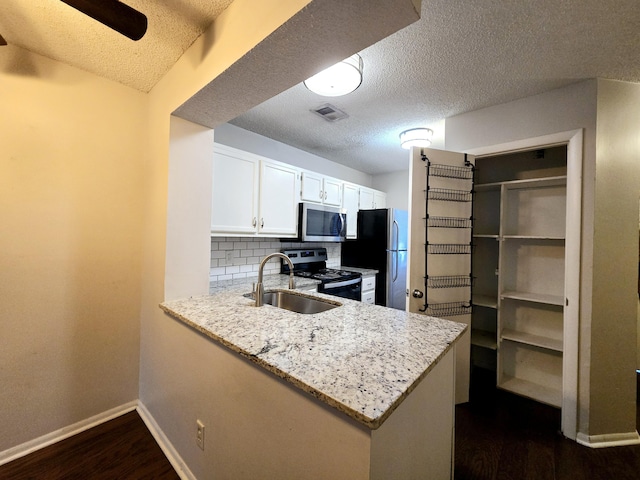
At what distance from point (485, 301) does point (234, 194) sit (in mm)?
2599

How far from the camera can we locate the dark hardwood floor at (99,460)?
4.64 ft

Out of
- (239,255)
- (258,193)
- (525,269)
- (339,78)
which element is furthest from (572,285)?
(239,255)

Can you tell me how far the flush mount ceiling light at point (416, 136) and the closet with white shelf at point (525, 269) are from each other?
0.61 metres

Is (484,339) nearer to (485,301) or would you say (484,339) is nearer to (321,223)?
(485,301)

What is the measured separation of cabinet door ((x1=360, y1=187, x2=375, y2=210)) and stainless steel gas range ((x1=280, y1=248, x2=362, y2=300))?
88 cm

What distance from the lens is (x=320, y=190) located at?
3.06m

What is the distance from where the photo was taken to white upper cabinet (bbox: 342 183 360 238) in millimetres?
3430

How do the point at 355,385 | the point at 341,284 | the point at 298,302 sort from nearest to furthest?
1. the point at 355,385
2. the point at 298,302
3. the point at 341,284

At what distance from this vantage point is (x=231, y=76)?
3.96 ft

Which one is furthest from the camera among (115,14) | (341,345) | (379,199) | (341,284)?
(379,199)

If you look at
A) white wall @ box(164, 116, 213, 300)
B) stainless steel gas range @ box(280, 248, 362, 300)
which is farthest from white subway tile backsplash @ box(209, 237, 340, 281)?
white wall @ box(164, 116, 213, 300)

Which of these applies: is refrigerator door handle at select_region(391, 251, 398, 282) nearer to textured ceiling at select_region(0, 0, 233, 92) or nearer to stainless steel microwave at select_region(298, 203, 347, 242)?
stainless steel microwave at select_region(298, 203, 347, 242)

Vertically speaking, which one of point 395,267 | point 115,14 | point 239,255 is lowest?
point 395,267

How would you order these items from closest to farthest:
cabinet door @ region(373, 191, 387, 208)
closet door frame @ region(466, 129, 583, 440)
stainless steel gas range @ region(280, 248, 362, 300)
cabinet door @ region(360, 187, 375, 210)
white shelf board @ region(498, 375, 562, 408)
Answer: closet door frame @ region(466, 129, 583, 440)
white shelf board @ region(498, 375, 562, 408)
stainless steel gas range @ region(280, 248, 362, 300)
cabinet door @ region(360, 187, 375, 210)
cabinet door @ region(373, 191, 387, 208)
